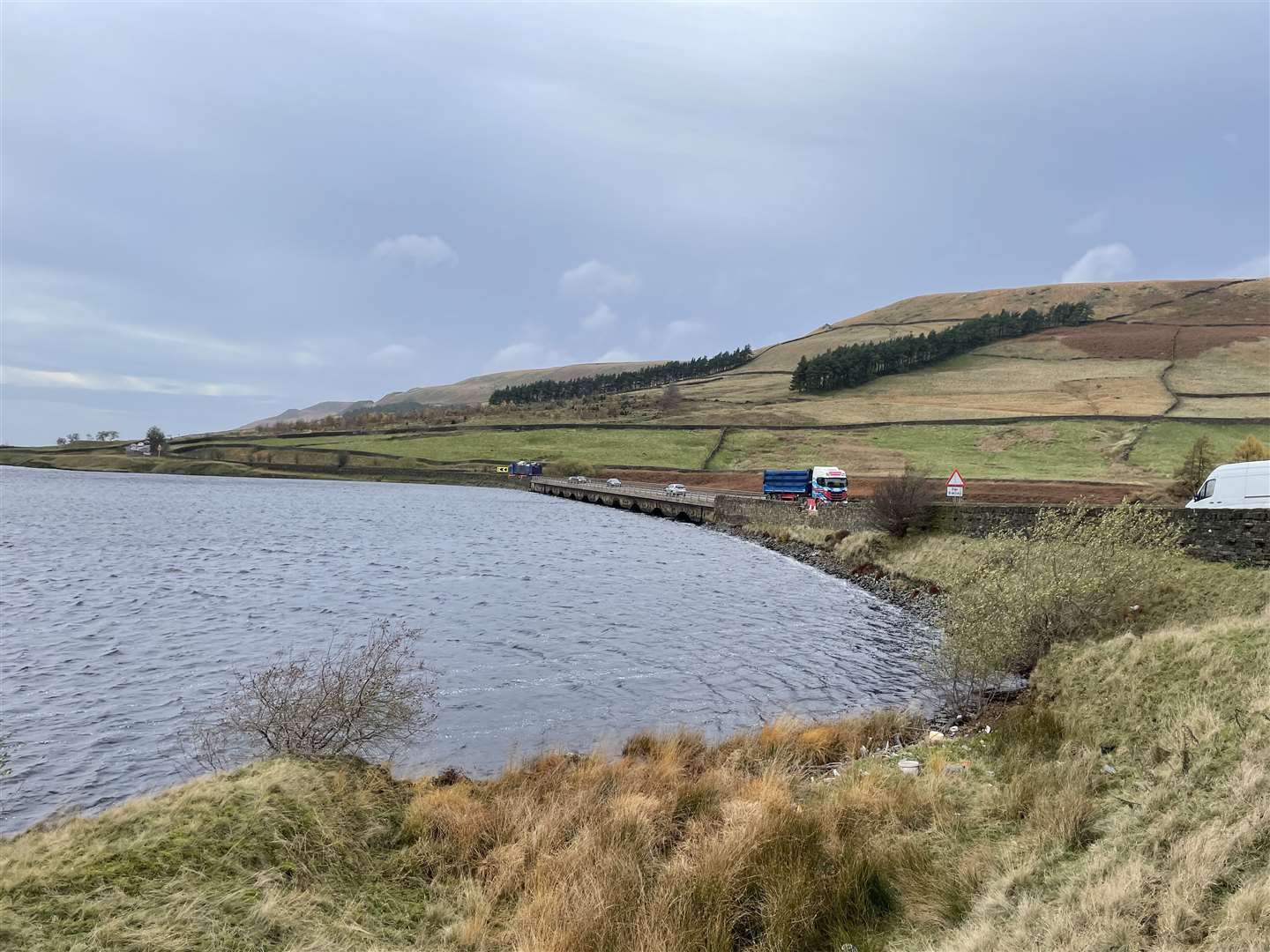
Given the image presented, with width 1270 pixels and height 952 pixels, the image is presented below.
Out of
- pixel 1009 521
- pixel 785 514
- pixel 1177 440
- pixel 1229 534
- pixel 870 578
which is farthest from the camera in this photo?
pixel 1177 440

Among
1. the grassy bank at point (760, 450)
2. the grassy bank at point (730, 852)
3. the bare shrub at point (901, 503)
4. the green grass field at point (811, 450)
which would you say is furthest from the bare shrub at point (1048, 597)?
the green grass field at point (811, 450)

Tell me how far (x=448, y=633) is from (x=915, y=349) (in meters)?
156

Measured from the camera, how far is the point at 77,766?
13.2 meters

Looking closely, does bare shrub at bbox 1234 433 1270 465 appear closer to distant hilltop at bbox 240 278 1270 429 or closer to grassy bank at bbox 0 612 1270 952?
distant hilltop at bbox 240 278 1270 429

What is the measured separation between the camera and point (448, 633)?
24078 millimetres

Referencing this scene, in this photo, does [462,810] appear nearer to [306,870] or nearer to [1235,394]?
[306,870]

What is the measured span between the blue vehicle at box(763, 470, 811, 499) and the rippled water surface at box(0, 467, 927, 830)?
16533 mm

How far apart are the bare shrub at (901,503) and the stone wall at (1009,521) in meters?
0.70

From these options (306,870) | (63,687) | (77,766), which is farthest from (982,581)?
(63,687)

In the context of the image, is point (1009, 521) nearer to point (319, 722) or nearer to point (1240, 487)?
point (1240, 487)

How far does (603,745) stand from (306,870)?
278 inches

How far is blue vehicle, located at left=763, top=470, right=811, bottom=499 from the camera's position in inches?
2640

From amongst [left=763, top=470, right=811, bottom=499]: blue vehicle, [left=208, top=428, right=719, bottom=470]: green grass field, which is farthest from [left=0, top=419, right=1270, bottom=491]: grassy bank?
[left=763, top=470, right=811, bottom=499]: blue vehicle

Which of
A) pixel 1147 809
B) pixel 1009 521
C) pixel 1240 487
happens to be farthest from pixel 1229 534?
pixel 1147 809
